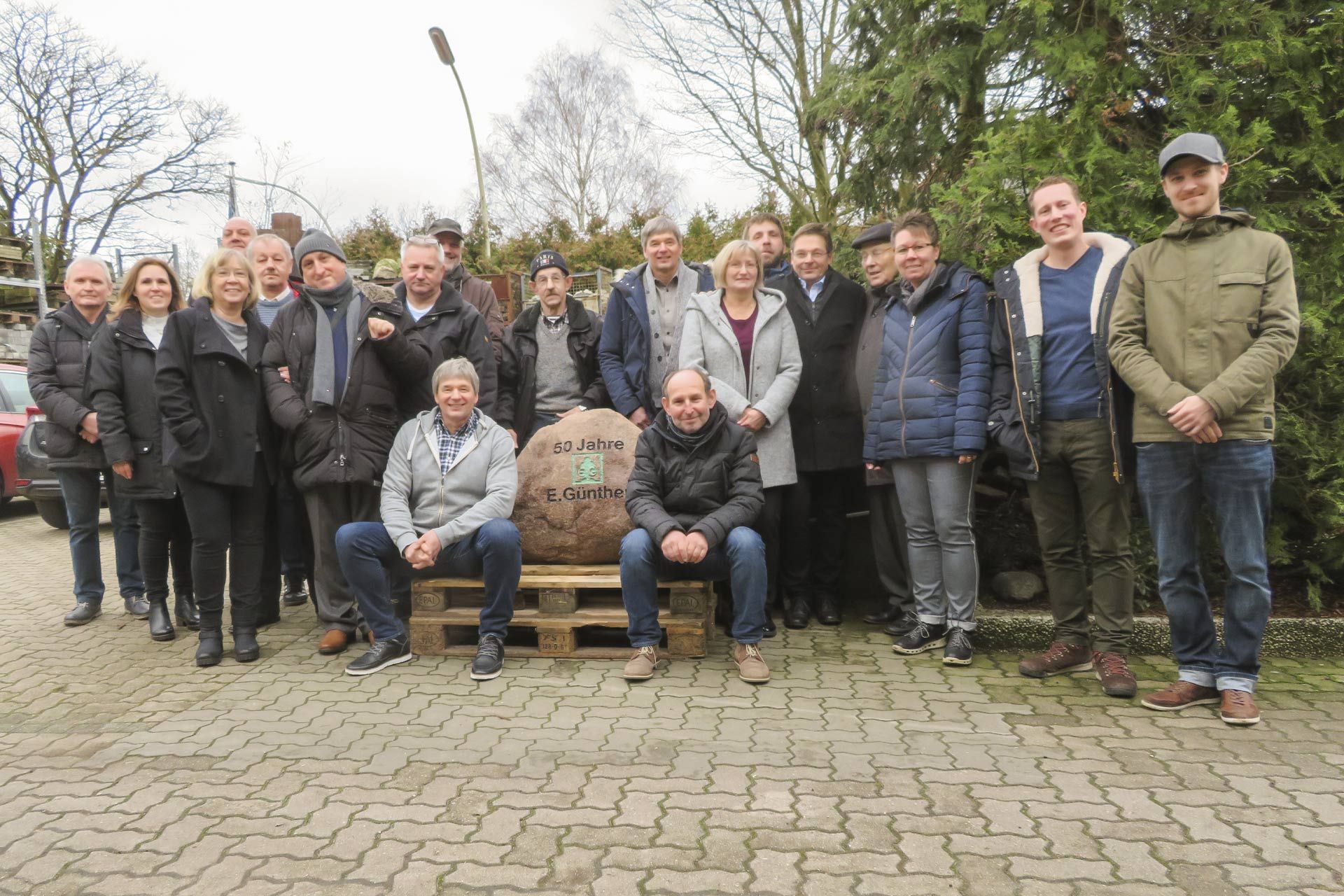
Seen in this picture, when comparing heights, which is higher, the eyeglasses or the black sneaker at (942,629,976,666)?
the eyeglasses

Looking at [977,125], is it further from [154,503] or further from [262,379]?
[154,503]

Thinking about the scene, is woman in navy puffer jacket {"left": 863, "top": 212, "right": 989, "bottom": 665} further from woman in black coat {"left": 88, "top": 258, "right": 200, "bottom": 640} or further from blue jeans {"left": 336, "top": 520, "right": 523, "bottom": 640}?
woman in black coat {"left": 88, "top": 258, "right": 200, "bottom": 640}

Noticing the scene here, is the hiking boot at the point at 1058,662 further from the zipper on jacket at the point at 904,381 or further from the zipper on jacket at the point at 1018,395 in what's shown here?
the zipper on jacket at the point at 904,381

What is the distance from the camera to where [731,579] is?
4.48 m

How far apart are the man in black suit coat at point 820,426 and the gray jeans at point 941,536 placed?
1.74ft

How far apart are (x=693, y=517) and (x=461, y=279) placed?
2.79 meters

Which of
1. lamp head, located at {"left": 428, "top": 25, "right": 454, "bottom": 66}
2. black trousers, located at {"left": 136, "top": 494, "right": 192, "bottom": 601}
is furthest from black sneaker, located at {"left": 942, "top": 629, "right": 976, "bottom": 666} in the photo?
lamp head, located at {"left": 428, "top": 25, "right": 454, "bottom": 66}

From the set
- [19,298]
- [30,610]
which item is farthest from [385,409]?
[19,298]

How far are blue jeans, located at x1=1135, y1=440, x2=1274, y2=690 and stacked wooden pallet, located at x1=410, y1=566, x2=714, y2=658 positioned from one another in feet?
6.76

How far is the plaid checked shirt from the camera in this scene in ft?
15.4

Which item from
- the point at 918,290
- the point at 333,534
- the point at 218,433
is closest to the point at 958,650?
the point at 918,290

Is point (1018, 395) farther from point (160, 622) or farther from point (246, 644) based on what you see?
point (160, 622)

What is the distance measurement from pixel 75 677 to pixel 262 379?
172 cm

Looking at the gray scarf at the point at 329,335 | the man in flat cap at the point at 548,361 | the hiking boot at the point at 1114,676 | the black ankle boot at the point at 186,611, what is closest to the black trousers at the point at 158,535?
the black ankle boot at the point at 186,611
